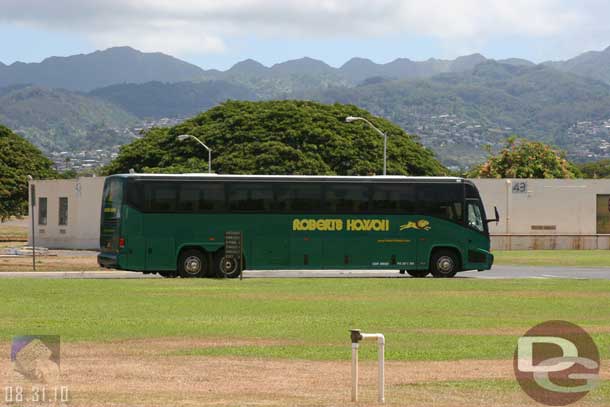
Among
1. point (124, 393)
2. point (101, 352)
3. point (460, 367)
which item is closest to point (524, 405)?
point (460, 367)

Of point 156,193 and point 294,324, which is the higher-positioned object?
point 156,193

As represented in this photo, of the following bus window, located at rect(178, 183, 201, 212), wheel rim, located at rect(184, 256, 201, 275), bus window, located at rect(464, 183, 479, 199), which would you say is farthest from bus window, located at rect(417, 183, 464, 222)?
wheel rim, located at rect(184, 256, 201, 275)

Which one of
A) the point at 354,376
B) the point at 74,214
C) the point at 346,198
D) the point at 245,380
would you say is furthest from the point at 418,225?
the point at 74,214

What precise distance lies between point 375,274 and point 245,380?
104 ft

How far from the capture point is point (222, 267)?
42250 mm

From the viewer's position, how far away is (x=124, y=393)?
14484 mm

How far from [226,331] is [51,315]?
15.1 ft

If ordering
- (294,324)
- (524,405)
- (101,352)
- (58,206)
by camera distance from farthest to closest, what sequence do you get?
1. (58,206)
2. (294,324)
3. (101,352)
4. (524,405)

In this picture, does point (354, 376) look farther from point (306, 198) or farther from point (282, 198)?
point (306, 198)

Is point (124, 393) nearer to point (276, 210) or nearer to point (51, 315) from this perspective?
point (51, 315)

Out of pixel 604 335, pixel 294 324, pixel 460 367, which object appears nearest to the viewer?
pixel 460 367

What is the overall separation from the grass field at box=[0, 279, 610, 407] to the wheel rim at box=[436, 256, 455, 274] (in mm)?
5147

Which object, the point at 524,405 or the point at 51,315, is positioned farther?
the point at 51,315

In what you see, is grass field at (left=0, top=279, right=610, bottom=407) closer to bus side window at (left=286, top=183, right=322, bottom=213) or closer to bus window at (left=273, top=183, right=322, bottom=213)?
bus window at (left=273, top=183, right=322, bottom=213)
